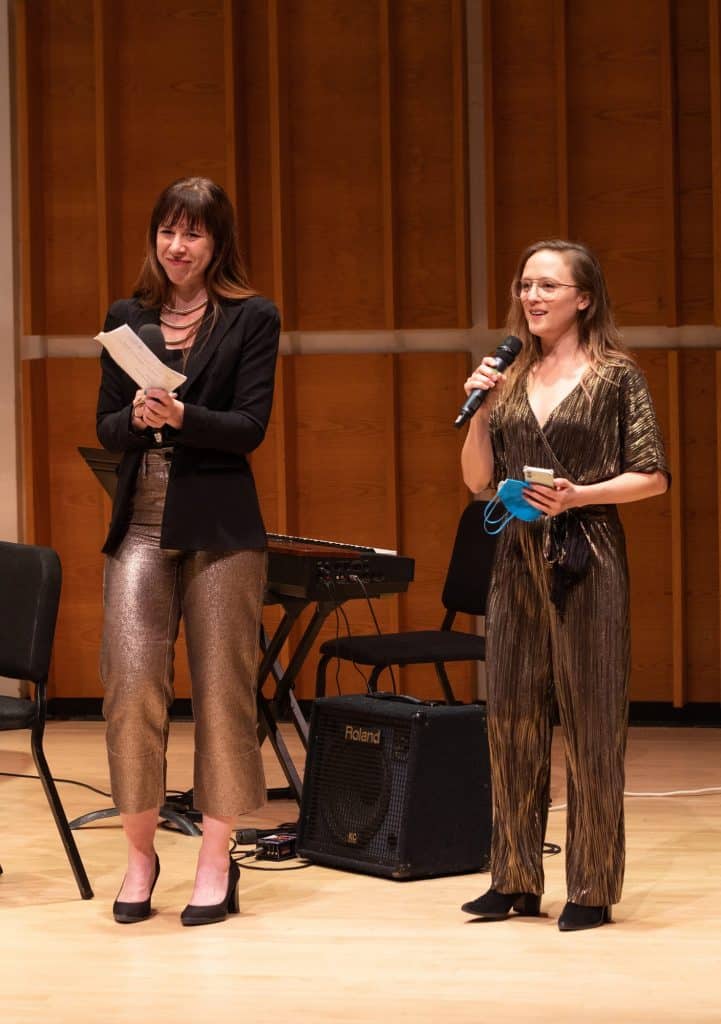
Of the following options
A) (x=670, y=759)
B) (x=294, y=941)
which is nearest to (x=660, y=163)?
(x=670, y=759)

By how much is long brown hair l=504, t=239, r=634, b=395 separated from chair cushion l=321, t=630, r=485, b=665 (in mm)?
1362

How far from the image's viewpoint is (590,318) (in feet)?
11.6

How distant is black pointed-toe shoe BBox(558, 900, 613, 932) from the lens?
3463mm

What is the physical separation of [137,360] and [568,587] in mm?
1078

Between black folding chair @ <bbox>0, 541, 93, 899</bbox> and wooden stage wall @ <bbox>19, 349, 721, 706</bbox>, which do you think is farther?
wooden stage wall @ <bbox>19, 349, 721, 706</bbox>

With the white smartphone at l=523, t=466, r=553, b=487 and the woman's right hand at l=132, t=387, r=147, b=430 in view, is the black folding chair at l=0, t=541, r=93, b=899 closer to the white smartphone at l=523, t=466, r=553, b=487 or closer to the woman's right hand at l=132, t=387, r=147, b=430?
the woman's right hand at l=132, t=387, r=147, b=430

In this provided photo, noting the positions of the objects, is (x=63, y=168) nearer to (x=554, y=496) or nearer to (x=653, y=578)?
(x=653, y=578)

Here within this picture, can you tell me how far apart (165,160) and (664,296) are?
219cm

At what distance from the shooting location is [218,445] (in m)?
3.40

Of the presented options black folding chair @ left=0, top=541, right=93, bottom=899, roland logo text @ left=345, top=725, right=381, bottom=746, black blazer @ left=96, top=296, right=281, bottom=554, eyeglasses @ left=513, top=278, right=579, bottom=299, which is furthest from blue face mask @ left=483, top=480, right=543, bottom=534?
black folding chair @ left=0, top=541, right=93, bottom=899

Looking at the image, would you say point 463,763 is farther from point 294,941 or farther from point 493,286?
point 493,286

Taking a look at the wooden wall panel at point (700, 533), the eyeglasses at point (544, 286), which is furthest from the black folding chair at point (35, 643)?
the wooden wall panel at point (700, 533)

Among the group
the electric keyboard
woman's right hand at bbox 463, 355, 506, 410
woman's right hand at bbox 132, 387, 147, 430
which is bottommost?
the electric keyboard

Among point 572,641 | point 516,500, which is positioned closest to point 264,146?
point 516,500
